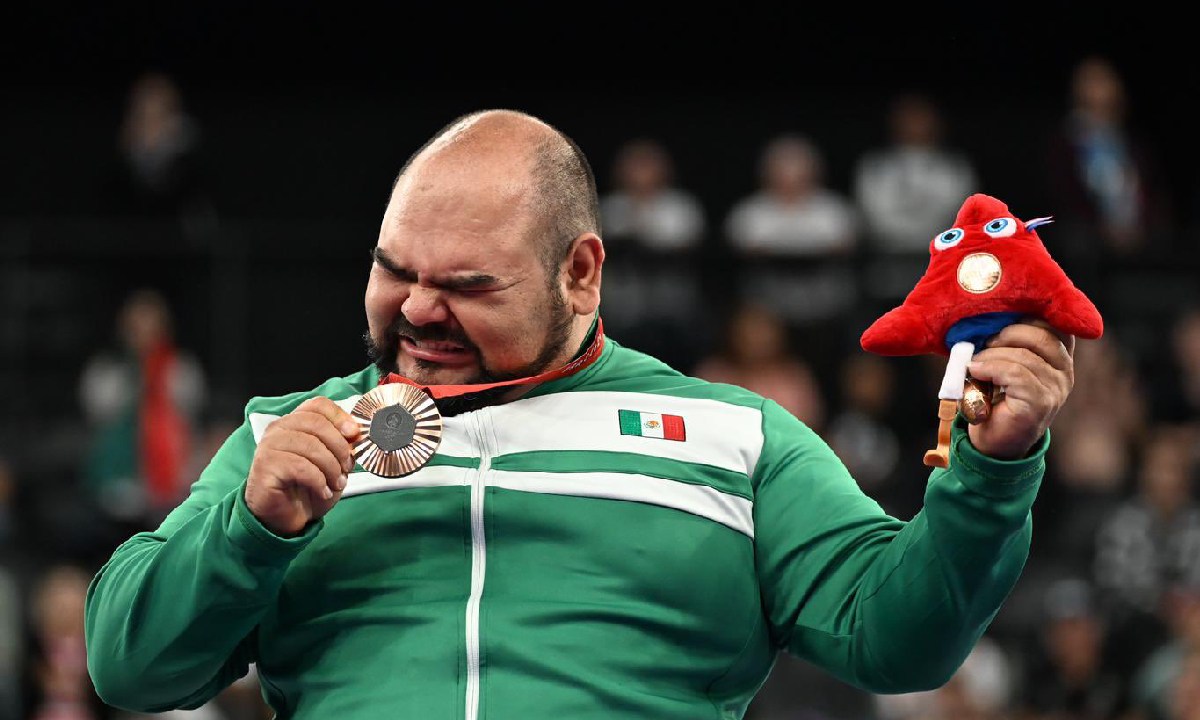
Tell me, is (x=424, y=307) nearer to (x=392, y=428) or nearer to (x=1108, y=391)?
(x=392, y=428)

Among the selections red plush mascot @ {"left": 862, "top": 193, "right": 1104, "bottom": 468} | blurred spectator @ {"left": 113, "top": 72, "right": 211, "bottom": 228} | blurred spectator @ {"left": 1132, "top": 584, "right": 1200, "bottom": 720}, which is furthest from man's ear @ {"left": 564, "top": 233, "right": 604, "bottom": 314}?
blurred spectator @ {"left": 113, "top": 72, "right": 211, "bottom": 228}

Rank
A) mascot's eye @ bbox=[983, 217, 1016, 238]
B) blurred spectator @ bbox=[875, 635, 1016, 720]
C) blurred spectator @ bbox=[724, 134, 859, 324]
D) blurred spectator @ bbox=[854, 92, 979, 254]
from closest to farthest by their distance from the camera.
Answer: mascot's eye @ bbox=[983, 217, 1016, 238]
blurred spectator @ bbox=[875, 635, 1016, 720]
blurred spectator @ bbox=[724, 134, 859, 324]
blurred spectator @ bbox=[854, 92, 979, 254]

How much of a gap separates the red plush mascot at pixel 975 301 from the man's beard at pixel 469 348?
0.60 m

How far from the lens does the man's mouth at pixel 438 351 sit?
2.73 m

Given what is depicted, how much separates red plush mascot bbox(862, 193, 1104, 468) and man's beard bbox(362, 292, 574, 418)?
0.60 meters

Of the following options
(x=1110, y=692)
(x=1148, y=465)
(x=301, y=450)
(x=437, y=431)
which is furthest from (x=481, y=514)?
(x=1148, y=465)

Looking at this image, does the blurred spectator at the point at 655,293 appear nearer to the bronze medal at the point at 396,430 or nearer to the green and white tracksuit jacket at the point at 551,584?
the green and white tracksuit jacket at the point at 551,584

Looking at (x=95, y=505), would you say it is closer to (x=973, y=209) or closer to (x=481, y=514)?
(x=481, y=514)

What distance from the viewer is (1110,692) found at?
23.2 ft

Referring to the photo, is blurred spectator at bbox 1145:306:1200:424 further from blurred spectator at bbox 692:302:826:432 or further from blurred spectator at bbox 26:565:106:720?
blurred spectator at bbox 26:565:106:720

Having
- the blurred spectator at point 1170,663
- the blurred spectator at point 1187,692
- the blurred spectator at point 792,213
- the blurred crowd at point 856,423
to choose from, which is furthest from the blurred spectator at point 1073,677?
the blurred spectator at point 792,213

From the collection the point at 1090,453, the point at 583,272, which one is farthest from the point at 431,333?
the point at 1090,453

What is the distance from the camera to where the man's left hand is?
7.45 feet

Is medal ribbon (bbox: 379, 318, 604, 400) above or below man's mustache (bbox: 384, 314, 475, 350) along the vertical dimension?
below
